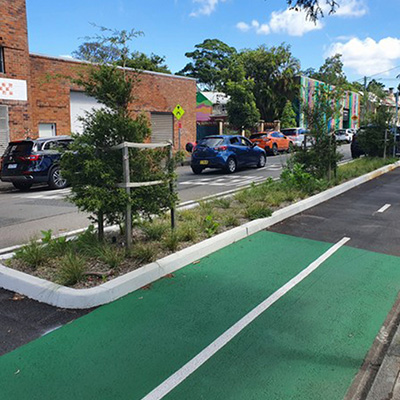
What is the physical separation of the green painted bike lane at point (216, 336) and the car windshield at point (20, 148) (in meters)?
10.4

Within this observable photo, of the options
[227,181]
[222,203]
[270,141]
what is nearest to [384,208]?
[222,203]

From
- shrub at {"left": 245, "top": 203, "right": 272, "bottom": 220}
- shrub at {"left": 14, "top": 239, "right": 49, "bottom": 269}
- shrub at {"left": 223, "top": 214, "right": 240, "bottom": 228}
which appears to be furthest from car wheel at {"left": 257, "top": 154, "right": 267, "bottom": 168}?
shrub at {"left": 14, "top": 239, "right": 49, "bottom": 269}

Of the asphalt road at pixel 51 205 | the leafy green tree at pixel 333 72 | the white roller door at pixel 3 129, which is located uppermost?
the leafy green tree at pixel 333 72

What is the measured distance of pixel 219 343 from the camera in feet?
11.9

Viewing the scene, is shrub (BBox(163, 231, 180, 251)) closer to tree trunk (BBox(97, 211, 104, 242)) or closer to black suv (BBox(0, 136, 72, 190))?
tree trunk (BBox(97, 211, 104, 242))

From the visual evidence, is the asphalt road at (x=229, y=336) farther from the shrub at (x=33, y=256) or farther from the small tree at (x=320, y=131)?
the small tree at (x=320, y=131)

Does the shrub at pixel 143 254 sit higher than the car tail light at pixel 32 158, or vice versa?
the car tail light at pixel 32 158

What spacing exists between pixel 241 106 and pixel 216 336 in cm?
3162

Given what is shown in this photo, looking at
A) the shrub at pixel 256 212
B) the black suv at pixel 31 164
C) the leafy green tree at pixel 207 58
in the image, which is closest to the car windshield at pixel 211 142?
the black suv at pixel 31 164

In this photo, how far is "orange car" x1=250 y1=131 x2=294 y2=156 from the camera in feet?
92.7

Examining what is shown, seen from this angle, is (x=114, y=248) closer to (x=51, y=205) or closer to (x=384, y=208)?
(x=51, y=205)

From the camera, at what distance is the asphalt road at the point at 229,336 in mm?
3049

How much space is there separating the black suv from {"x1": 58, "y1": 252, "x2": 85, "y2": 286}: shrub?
9.42 metres

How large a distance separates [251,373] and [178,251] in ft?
8.87
